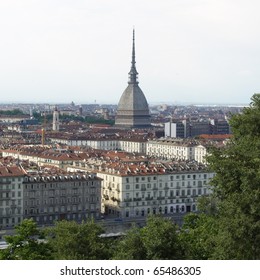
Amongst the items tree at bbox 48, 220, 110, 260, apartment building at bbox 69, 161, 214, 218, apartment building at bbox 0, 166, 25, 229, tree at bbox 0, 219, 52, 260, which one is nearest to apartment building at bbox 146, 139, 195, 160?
apartment building at bbox 69, 161, 214, 218

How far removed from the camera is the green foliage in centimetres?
1720

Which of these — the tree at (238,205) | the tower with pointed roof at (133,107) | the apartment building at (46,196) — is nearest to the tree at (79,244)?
the tree at (238,205)

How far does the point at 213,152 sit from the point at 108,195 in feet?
97.5

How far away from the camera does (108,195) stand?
47.9 meters

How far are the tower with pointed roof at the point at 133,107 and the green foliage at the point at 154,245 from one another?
115252mm

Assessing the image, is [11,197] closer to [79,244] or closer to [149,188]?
[149,188]

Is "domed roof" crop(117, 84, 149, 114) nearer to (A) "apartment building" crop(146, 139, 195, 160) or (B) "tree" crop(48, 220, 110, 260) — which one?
(A) "apartment building" crop(146, 139, 195, 160)

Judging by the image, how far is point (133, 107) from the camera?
13400 cm

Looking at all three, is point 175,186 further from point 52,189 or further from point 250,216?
point 250,216

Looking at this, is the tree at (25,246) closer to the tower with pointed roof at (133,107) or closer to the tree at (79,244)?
the tree at (79,244)

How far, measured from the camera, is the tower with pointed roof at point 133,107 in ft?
440

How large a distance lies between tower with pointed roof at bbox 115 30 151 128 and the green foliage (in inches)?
4537
